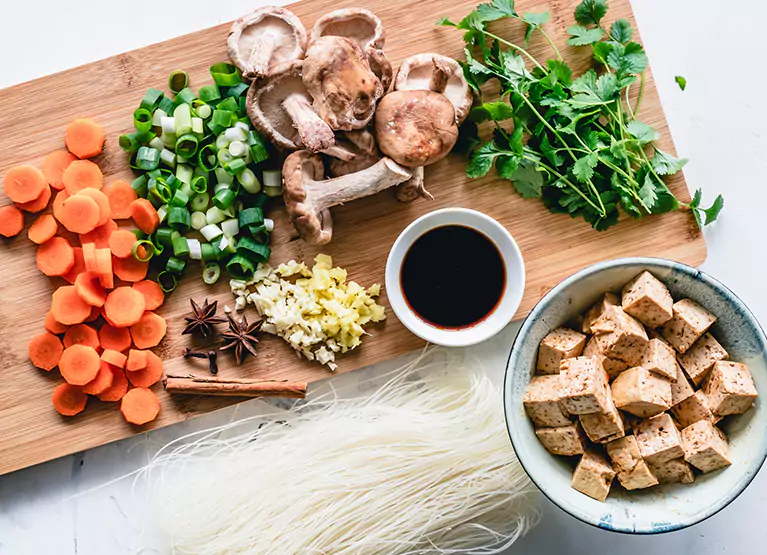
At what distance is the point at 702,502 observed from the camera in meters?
2.54

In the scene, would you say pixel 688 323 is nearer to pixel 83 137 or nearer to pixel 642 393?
pixel 642 393

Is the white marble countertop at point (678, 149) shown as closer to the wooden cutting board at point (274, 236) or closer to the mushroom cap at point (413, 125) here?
the wooden cutting board at point (274, 236)

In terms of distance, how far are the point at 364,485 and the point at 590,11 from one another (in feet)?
7.94

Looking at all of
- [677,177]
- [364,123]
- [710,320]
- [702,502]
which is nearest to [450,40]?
[364,123]

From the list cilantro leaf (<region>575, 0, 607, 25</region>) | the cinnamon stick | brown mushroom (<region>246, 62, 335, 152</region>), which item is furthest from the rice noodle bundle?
cilantro leaf (<region>575, 0, 607, 25</region>)

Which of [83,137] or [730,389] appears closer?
[730,389]

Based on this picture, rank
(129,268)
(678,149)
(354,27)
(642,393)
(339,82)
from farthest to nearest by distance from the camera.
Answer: (678,149)
(129,268)
(354,27)
(339,82)
(642,393)

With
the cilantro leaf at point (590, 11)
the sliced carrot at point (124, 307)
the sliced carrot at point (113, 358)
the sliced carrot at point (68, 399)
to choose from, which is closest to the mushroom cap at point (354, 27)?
the cilantro leaf at point (590, 11)

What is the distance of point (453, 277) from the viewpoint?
118 inches

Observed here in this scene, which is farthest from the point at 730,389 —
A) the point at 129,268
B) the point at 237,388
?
the point at 129,268

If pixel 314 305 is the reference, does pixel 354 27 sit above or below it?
above

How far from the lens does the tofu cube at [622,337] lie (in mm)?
2596

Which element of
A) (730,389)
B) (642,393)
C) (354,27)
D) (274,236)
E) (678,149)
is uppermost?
(354,27)

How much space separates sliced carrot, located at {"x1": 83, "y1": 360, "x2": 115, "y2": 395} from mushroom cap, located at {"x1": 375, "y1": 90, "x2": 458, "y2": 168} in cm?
164
